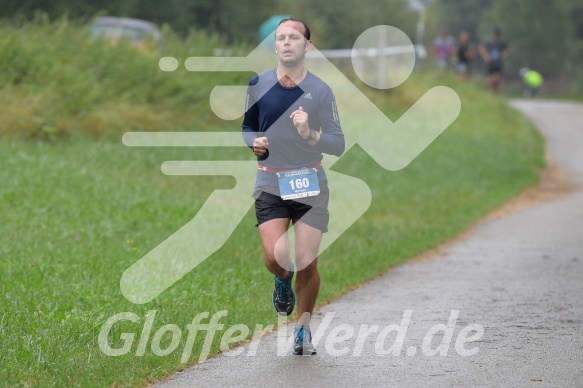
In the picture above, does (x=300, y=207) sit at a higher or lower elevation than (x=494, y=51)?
higher

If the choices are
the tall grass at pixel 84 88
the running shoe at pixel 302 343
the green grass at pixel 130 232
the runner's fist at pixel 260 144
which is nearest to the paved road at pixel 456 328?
the running shoe at pixel 302 343

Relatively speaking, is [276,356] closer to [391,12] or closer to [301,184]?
[301,184]

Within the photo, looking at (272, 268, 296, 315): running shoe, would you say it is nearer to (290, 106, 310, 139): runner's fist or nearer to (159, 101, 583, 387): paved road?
(159, 101, 583, 387): paved road

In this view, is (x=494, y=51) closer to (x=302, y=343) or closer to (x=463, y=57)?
(x=463, y=57)

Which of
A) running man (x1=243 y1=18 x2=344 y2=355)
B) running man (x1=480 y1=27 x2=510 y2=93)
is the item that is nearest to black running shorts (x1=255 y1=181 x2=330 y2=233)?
running man (x1=243 y1=18 x2=344 y2=355)

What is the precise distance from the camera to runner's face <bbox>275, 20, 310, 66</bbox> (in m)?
7.35

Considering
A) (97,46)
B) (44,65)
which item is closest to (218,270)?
(44,65)

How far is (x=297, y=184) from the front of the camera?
7.40 metres

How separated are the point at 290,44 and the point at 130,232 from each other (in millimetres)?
5537

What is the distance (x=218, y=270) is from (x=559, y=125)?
76.5ft

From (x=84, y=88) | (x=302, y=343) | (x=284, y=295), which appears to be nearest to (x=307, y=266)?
(x=284, y=295)

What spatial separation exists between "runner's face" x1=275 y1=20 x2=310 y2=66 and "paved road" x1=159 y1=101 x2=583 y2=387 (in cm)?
197

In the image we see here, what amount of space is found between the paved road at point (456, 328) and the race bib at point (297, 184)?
1090 millimetres

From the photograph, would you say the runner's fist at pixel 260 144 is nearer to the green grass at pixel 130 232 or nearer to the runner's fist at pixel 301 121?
the runner's fist at pixel 301 121
